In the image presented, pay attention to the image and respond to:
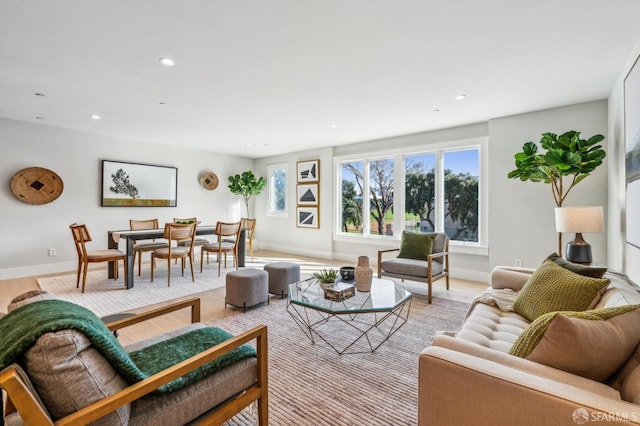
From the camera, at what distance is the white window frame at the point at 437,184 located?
459cm

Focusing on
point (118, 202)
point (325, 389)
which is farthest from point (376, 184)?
point (118, 202)

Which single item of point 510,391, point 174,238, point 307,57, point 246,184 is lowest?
point 510,391

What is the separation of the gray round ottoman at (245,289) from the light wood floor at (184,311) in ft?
0.61

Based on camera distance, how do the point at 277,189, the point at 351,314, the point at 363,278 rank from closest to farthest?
the point at 351,314 < the point at 363,278 < the point at 277,189

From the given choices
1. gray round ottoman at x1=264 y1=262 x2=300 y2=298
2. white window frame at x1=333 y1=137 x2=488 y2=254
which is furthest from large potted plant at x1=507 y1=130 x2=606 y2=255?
gray round ottoman at x1=264 y1=262 x2=300 y2=298

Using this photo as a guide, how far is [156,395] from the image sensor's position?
3.76ft

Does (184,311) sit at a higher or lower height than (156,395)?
lower

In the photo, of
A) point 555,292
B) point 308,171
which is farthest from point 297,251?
point 555,292

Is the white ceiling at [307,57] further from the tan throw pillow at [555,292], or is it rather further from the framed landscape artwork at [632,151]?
the tan throw pillow at [555,292]

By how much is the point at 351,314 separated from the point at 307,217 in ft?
14.7

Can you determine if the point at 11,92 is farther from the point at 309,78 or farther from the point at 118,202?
the point at 309,78

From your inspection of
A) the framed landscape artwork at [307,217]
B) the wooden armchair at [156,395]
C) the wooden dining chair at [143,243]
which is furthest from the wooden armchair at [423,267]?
the wooden dining chair at [143,243]

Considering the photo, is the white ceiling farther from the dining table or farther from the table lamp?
the dining table

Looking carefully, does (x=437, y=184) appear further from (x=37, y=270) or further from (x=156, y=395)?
(x=37, y=270)
